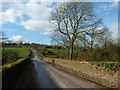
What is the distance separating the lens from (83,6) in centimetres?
2412

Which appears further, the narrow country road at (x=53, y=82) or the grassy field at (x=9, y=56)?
the grassy field at (x=9, y=56)

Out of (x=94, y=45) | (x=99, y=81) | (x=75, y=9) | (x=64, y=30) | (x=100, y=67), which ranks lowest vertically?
(x=99, y=81)

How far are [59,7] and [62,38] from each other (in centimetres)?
684

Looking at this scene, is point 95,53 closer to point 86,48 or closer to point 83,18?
point 86,48

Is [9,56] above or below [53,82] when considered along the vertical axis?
above

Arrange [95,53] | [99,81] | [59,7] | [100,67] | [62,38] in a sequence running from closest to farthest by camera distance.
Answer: [99,81]
[100,67]
[95,53]
[59,7]
[62,38]

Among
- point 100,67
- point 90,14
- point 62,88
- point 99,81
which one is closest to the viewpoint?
point 62,88

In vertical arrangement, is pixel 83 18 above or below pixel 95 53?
above

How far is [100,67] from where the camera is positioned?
11.2m

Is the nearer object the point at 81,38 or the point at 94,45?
the point at 81,38

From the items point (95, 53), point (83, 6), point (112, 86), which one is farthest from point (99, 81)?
point (83, 6)

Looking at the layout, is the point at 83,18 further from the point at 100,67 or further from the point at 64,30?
the point at 100,67

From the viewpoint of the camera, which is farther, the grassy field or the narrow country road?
the grassy field

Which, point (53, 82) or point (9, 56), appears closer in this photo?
point (53, 82)
